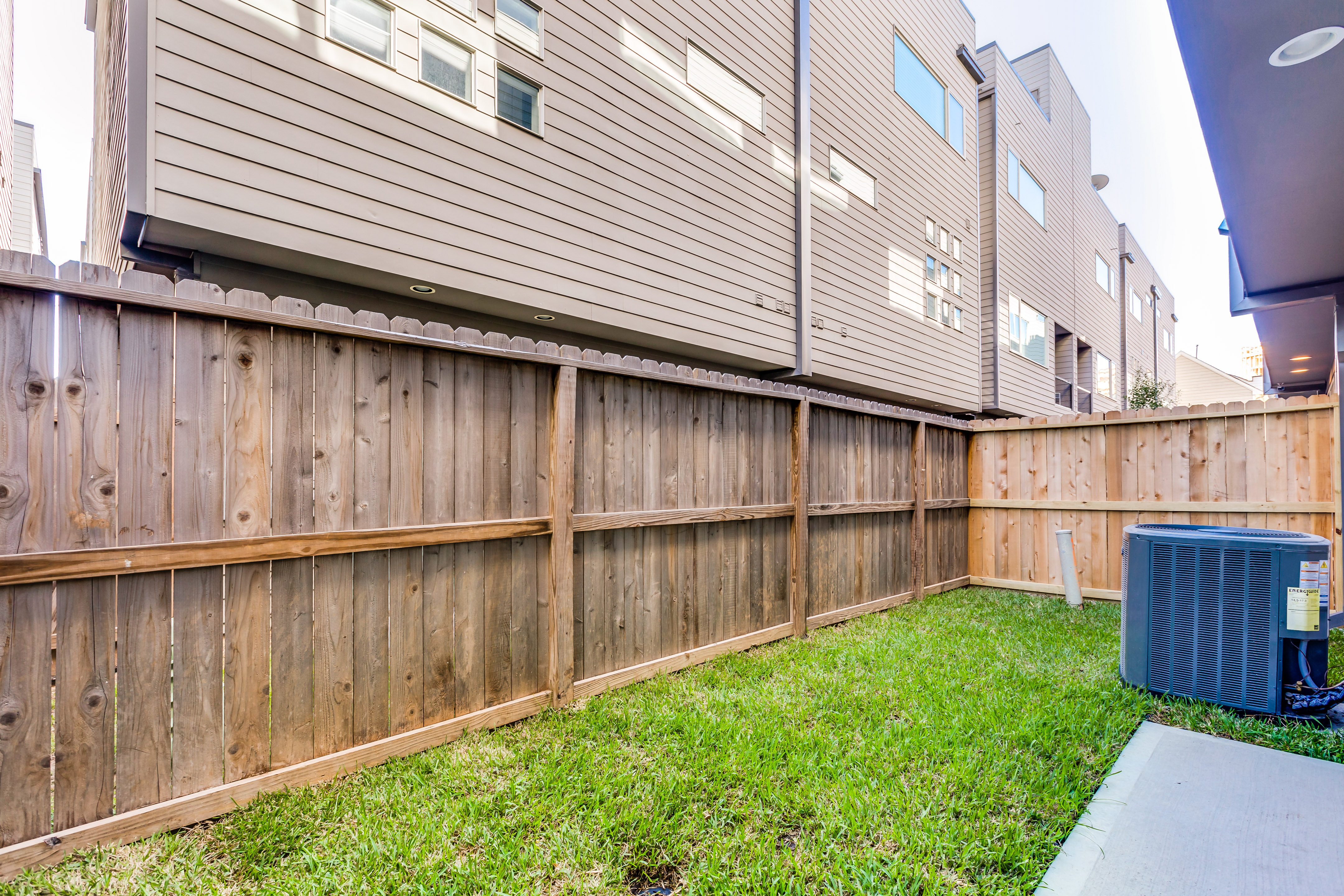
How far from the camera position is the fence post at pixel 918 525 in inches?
232

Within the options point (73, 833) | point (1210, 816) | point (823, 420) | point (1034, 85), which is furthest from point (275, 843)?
point (1034, 85)

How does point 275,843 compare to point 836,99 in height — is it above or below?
below

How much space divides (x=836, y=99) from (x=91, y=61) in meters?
8.78

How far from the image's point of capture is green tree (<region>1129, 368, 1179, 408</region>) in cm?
1390

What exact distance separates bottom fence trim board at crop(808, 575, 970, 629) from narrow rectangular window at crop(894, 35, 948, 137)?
288 inches

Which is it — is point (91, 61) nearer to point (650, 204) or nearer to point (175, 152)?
point (175, 152)

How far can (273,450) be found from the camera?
7.29ft

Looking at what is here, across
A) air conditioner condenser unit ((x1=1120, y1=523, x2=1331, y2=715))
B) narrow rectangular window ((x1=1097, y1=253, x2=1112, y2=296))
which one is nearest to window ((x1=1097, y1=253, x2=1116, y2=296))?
narrow rectangular window ((x1=1097, y1=253, x2=1112, y2=296))

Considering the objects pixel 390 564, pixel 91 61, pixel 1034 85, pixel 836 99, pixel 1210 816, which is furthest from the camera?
pixel 1034 85

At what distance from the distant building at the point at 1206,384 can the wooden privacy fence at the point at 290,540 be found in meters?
29.3

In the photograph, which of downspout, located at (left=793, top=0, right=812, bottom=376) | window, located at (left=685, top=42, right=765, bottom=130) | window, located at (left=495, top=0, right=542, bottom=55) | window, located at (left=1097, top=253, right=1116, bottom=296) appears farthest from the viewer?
window, located at (left=1097, top=253, right=1116, bottom=296)

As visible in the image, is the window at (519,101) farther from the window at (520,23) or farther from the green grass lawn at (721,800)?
the green grass lawn at (721,800)

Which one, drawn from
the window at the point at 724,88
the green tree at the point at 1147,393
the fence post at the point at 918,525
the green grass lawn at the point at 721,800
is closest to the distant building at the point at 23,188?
the window at the point at 724,88

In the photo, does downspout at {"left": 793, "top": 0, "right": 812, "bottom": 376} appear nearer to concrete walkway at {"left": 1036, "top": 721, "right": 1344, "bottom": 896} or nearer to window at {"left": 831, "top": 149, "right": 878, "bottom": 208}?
window at {"left": 831, "top": 149, "right": 878, "bottom": 208}
